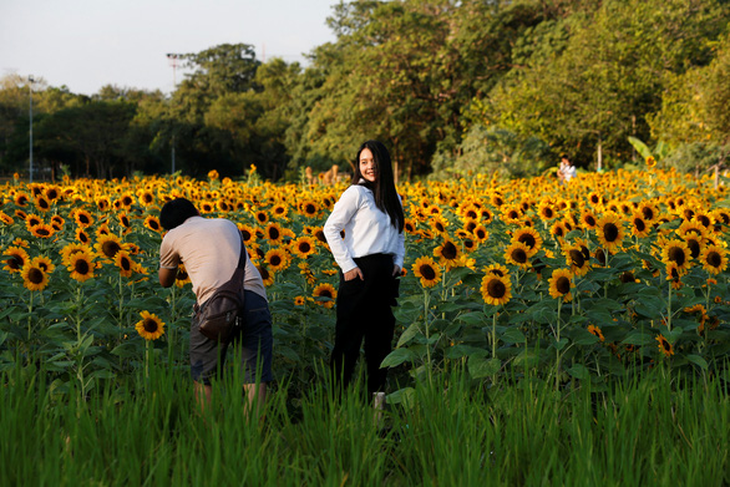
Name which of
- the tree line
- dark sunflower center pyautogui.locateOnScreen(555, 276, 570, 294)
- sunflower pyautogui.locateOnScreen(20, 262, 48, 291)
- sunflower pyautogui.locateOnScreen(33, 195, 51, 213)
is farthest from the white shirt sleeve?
the tree line

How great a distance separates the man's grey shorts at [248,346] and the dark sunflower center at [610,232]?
2.12 meters

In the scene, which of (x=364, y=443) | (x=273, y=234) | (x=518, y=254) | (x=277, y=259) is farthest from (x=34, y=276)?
(x=518, y=254)

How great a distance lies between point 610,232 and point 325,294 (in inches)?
78.6

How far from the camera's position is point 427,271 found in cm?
409

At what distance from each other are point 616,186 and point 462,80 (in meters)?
26.2

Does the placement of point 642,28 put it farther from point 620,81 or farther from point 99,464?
point 99,464

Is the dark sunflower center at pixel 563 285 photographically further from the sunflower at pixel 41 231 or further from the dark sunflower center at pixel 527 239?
the sunflower at pixel 41 231

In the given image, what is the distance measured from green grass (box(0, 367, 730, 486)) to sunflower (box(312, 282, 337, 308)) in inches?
81.0

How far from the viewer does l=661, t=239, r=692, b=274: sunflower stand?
4391mm

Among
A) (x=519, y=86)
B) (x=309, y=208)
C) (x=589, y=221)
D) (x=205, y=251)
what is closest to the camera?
(x=205, y=251)

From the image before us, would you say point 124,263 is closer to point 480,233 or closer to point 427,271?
point 427,271

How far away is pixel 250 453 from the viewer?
8.53 ft

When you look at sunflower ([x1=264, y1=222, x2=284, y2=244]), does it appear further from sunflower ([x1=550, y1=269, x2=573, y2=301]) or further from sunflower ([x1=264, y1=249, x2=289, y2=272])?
sunflower ([x1=550, y1=269, x2=573, y2=301])

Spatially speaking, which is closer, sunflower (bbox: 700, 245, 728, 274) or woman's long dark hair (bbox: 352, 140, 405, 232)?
sunflower (bbox: 700, 245, 728, 274)
